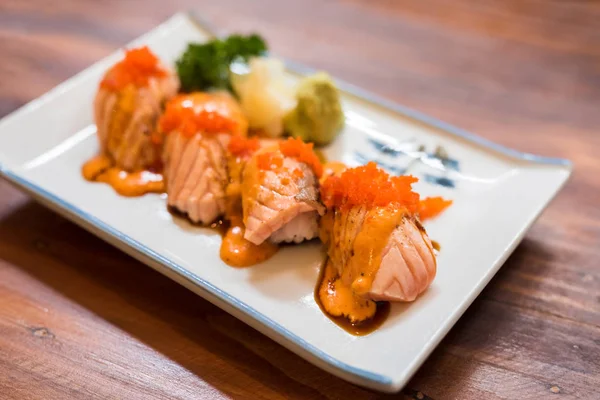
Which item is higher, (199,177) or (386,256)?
(386,256)

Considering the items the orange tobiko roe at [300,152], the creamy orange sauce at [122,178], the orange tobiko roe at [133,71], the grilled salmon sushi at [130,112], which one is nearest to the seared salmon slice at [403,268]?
the orange tobiko roe at [300,152]

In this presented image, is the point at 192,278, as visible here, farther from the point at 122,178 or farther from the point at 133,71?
the point at 133,71

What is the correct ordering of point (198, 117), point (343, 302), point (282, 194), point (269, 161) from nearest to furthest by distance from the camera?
point (343, 302)
point (282, 194)
point (269, 161)
point (198, 117)

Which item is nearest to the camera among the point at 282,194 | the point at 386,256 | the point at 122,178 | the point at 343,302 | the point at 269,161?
the point at 386,256

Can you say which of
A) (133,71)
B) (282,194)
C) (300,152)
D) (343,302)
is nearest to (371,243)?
(343,302)

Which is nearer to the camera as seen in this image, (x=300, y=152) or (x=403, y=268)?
(x=403, y=268)

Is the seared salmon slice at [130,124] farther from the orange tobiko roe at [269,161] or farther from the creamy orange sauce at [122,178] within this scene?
the orange tobiko roe at [269,161]

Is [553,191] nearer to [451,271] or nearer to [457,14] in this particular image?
[451,271]

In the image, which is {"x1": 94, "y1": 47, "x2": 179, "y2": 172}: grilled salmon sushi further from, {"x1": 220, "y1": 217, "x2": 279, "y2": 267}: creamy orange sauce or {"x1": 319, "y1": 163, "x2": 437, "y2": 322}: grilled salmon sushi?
{"x1": 319, "y1": 163, "x2": 437, "y2": 322}: grilled salmon sushi
